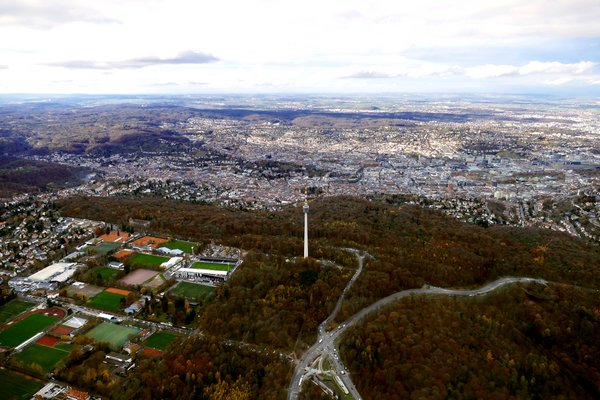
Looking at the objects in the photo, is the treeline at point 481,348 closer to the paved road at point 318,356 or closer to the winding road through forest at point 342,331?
the paved road at point 318,356

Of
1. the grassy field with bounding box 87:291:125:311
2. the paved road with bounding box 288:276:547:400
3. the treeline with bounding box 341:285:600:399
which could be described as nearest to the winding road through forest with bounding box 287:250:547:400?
the paved road with bounding box 288:276:547:400

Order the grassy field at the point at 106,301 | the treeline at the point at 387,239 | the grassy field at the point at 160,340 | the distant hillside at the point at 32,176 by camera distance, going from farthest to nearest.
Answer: the distant hillside at the point at 32,176, the treeline at the point at 387,239, the grassy field at the point at 106,301, the grassy field at the point at 160,340

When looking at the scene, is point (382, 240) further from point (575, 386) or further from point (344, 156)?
A: point (344, 156)

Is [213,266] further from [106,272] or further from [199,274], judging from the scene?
[106,272]

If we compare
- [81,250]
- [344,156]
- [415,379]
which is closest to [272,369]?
[415,379]

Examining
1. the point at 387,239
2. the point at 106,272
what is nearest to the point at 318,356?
the point at 387,239

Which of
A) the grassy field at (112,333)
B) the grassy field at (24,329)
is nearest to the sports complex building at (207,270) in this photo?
the grassy field at (112,333)
